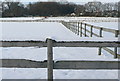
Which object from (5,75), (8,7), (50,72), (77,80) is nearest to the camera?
(50,72)

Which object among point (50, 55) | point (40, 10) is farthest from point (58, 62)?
point (40, 10)

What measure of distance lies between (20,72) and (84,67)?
2.14m

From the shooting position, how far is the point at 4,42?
14.0 feet

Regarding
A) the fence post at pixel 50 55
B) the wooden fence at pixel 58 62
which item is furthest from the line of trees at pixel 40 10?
the fence post at pixel 50 55

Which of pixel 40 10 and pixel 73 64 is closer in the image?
pixel 73 64

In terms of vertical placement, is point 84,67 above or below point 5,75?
above

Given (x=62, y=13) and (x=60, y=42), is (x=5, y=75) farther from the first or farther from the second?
(x=62, y=13)

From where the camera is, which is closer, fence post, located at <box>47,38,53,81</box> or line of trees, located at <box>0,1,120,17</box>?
fence post, located at <box>47,38,53,81</box>

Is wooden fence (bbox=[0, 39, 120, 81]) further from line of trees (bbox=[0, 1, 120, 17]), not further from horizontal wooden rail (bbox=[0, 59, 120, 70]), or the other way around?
line of trees (bbox=[0, 1, 120, 17])

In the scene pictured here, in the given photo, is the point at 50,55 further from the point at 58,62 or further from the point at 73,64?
the point at 73,64

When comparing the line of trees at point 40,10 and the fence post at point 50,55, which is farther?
the line of trees at point 40,10

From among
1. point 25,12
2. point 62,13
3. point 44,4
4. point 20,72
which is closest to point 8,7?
point 25,12

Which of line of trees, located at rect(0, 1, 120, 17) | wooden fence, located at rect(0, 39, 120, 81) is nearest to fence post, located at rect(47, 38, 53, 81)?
wooden fence, located at rect(0, 39, 120, 81)

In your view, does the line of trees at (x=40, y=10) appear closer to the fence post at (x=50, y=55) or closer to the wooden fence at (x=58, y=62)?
the wooden fence at (x=58, y=62)
